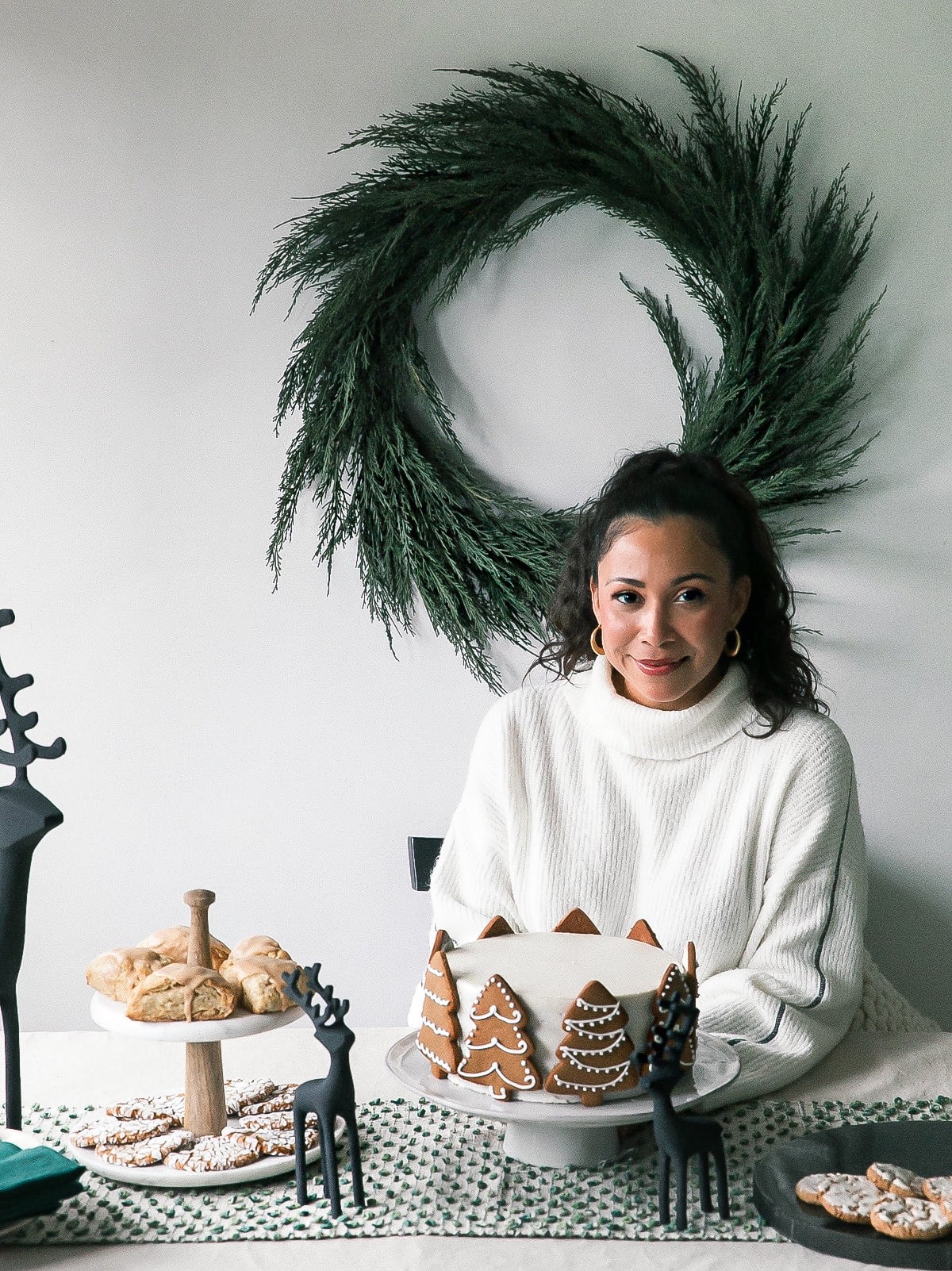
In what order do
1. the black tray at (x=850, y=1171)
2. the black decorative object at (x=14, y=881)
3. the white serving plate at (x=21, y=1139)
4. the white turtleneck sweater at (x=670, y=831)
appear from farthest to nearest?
the white turtleneck sweater at (x=670, y=831) → the black decorative object at (x=14, y=881) → the white serving plate at (x=21, y=1139) → the black tray at (x=850, y=1171)

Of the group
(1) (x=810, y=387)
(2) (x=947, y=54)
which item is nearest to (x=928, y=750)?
(1) (x=810, y=387)

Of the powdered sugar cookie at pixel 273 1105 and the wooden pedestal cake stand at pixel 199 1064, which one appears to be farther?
the powdered sugar cookie at pixel 273 1105

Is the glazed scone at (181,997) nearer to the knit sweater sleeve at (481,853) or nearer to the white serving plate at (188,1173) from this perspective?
the white serving plate at (188,1173)

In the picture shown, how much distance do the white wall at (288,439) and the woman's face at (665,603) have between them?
2.36 ft

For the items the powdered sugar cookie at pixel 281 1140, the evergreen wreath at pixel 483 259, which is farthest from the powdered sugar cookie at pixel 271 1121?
the evergreen wreath at pixel 483 259

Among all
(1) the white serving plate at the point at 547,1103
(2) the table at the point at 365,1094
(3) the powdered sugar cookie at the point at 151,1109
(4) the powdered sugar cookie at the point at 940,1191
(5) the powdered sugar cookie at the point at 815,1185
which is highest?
(1) the white serving plate at the point at 547,1103

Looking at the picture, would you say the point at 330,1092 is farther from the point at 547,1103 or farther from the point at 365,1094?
the point at 365,1094

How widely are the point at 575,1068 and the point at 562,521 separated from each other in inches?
51.8

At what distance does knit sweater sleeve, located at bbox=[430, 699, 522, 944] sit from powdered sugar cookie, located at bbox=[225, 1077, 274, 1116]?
381 millimetres

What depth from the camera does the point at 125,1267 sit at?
867mm

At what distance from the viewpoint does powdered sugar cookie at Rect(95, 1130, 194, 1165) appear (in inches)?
39.0

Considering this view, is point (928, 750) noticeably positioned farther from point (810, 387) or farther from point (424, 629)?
point (424, 629)

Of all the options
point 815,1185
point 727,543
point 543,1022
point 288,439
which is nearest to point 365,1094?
point 543,1022

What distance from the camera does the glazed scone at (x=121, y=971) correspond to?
100cm
